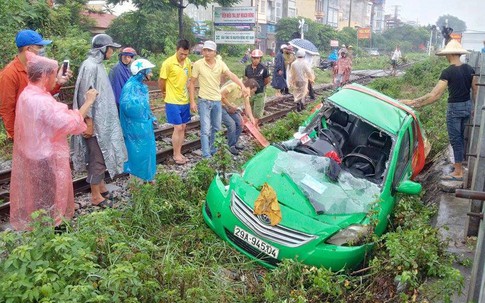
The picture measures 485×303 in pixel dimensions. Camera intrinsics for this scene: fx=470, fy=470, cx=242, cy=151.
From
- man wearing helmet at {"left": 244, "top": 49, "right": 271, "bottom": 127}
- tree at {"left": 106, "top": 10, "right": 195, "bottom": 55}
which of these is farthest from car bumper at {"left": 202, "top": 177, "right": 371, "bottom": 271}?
tree at {"left": 106, "top": 10, "right": 195, "bottom": 55}

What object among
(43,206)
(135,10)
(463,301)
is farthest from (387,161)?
(135,10)

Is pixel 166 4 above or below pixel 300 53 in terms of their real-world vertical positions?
above

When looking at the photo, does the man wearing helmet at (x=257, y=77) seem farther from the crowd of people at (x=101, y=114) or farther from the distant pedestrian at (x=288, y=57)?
the distant pedestrian at (x=288, y=57)

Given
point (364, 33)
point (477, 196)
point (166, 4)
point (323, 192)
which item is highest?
point (166, 4)

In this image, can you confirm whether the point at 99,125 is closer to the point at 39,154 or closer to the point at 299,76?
the point at 39,154

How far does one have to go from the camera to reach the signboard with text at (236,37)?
2217 cm

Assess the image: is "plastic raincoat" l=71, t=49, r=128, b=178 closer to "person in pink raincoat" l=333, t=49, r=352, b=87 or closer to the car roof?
the car roof

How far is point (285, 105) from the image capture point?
14.9 metres

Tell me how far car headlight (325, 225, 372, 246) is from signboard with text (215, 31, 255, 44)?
18637mm

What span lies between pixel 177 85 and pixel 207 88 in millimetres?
500

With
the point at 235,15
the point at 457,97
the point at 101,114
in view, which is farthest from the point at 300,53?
the point at 235,15

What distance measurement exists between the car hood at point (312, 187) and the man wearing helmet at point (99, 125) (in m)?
1.65

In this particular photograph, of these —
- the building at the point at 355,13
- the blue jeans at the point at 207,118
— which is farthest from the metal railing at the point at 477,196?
the building at the point at 355,13

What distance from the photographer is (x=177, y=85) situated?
7.65m
